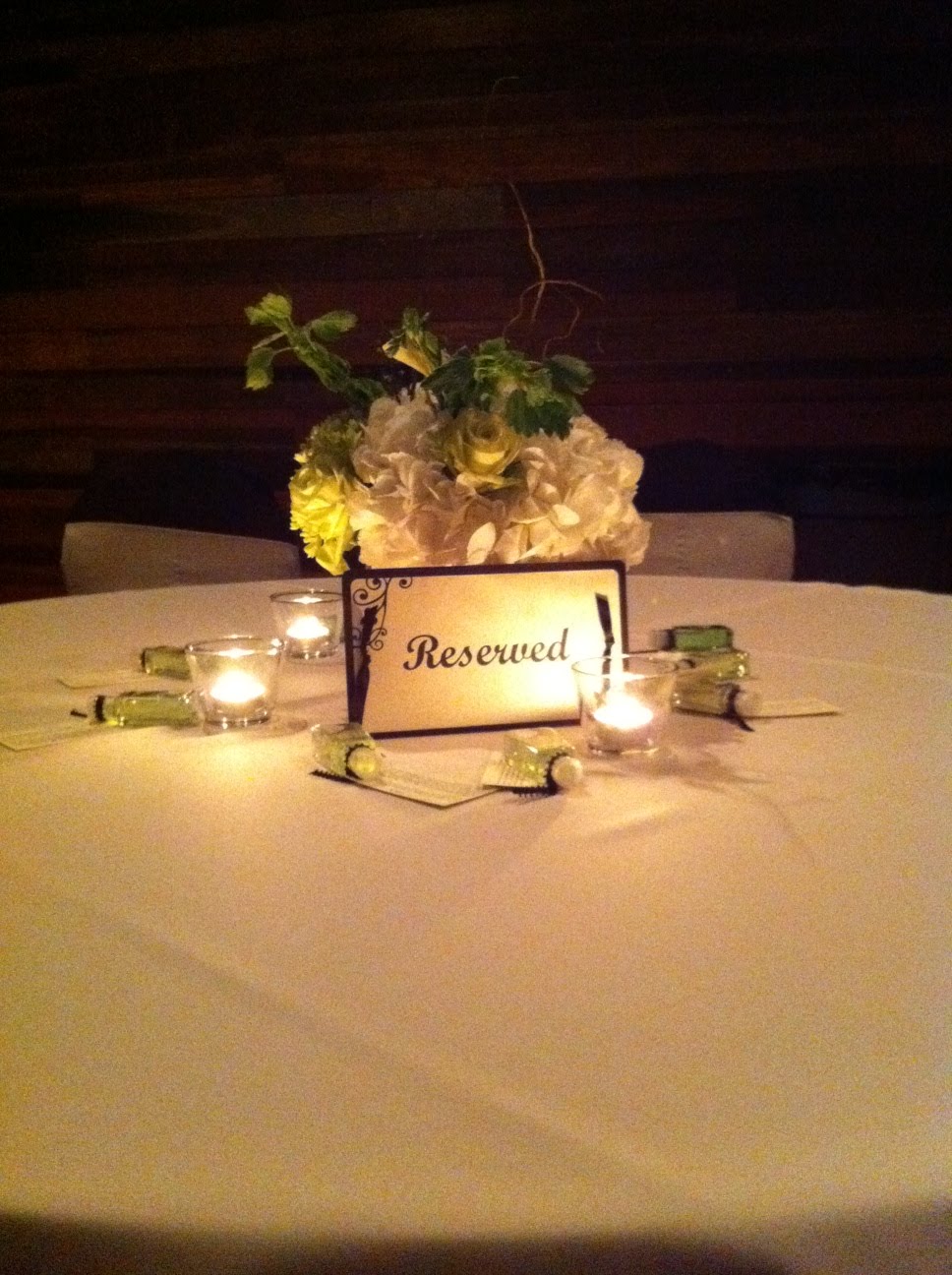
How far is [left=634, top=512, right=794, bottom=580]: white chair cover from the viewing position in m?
2.57

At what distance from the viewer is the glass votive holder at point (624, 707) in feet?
3.19

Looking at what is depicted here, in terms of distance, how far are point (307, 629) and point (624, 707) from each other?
0.53 meters

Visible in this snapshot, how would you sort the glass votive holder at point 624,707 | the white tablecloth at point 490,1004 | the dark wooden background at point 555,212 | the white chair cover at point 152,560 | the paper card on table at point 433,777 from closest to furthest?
1. the white tablecloth at point 490,1004
2. the paper card on table at point 433,777
3. the glass votive holder at point 624,707
4. the white chair cover at point 152,560
5. the dark wooden background at point 555,212

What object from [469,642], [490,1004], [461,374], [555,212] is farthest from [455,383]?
[555,212]

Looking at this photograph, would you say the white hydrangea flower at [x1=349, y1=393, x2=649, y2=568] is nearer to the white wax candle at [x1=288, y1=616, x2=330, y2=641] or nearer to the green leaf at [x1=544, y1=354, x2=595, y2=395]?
the green leaf at [x1=544, y1=354, x2=595, y2=395]

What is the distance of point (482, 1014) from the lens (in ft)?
1.77

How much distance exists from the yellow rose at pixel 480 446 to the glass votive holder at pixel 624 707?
0.20 metres

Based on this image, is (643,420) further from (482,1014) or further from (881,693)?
(482,1014)

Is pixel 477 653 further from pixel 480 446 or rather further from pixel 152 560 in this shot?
pixel 152 560

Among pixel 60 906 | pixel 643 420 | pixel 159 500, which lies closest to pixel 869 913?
pixel 60 906

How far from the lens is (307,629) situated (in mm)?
1385

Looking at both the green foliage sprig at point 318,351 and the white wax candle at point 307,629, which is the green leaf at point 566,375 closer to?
the green foliage sprig at point 318,351

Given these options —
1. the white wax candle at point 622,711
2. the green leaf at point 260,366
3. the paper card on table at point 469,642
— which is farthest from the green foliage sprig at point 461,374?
the white wax candle at point 622,711

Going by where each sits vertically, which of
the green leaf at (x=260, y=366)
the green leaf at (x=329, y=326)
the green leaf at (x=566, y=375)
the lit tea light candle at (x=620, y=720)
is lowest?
the lit tea light candle at (x=620, y=720)
